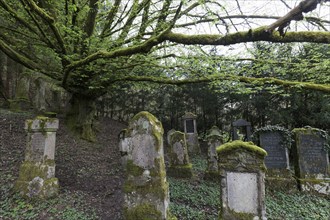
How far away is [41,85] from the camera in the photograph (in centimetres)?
1115

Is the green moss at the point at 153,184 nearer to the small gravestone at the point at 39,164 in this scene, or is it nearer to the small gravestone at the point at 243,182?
the small gravestone at the point at 243,182

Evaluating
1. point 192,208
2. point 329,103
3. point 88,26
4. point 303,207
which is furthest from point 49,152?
point 329,103

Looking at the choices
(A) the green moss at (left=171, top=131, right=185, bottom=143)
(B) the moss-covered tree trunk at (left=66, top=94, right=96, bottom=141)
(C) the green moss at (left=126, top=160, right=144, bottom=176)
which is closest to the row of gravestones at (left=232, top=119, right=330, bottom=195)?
(A) the green moss at (left=171, top=131, right=185, bottom=143)

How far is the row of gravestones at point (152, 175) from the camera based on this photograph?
3.71 meters

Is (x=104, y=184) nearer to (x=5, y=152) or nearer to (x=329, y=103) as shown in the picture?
(x=5, y=152)

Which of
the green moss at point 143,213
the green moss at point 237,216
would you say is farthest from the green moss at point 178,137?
the green moss at point 143,213

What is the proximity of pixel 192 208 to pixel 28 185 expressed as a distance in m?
3.71

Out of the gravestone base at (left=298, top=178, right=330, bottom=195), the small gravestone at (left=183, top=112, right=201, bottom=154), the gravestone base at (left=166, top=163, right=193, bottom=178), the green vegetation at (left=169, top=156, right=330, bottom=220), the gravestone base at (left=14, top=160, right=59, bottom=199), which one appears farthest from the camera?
the small gravestone at (left=183, top=112, right=201, bottom=154)

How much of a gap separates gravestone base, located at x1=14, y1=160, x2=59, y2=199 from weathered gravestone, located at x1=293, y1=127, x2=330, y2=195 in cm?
707

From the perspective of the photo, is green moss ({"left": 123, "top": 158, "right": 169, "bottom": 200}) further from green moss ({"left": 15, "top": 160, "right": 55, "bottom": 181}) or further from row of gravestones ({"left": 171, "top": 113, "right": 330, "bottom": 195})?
row of gravestones ({"left": 171, "top": 113, "right": 330, "bottom": 195})

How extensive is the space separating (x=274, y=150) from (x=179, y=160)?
326 centimetres

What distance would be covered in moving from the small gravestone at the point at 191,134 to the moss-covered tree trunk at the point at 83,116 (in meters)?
5.71

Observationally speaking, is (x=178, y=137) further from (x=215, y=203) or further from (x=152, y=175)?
(x=152, y=175)

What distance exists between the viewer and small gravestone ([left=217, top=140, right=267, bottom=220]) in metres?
3.91
